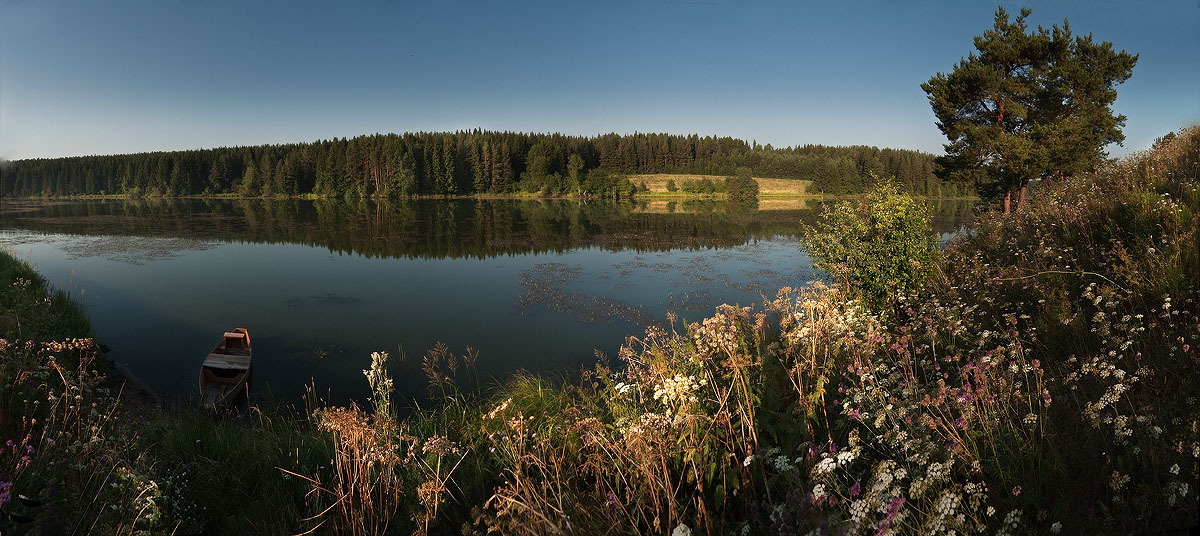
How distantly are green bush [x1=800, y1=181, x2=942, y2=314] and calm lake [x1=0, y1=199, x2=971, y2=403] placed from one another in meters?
2.20

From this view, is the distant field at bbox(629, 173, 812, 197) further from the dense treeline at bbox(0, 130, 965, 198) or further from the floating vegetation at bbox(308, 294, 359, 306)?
the floating vegetation at bbox(308, 294, 359, 306)

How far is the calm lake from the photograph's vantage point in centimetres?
1284

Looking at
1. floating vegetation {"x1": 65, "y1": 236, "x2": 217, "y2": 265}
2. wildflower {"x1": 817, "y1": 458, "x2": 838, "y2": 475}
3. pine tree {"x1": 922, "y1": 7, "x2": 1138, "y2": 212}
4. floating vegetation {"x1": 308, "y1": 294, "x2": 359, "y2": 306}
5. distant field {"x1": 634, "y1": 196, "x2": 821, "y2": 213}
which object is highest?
pine tree {"x1": 922, "y1": 7, "x2": 1138, "y2": 212}

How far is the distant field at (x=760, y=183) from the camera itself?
128 m

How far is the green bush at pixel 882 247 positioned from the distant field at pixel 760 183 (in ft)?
392

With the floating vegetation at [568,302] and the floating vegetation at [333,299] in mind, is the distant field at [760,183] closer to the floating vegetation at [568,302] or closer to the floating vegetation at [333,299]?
the floating vegetation at [568,302]

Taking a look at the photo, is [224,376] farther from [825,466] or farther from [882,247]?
[882,247]

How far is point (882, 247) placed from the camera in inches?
424

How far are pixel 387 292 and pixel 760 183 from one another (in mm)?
124628

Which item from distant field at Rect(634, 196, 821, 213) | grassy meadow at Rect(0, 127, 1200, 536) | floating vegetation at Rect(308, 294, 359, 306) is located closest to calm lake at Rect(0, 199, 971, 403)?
floating vegetation at Rect(308, 294, 359, 306)

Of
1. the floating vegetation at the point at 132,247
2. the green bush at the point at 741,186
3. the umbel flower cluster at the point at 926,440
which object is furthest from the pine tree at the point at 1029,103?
the green bush at the point at 741,186

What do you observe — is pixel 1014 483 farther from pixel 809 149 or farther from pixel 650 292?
pixel 809 149

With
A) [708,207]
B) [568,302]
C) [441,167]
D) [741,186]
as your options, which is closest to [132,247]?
[568,302]

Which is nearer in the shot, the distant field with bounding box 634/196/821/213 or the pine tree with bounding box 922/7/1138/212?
the pine tree with bounding box 922/7/1138/212
